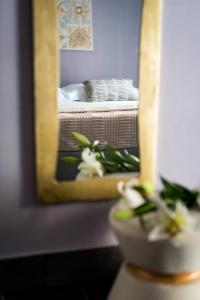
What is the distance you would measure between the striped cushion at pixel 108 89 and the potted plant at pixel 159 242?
0.75 feet

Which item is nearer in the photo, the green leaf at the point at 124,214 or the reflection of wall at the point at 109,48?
the green leaf at the point at 124,214

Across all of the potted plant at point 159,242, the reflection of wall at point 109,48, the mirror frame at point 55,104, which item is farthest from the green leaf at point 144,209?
the reflection of wall at point 109,48

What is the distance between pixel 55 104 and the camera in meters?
0.80

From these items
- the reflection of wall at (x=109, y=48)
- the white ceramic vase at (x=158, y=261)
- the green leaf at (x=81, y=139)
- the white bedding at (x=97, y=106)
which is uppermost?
the reflection of wall at (x=109, y=48)

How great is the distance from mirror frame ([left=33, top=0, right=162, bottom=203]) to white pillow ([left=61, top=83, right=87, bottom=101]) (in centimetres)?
3

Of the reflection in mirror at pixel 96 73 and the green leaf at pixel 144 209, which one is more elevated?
the reflection in mirror at pixel 96 73

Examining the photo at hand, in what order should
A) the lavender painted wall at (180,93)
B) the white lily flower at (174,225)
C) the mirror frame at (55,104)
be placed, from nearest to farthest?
the white lily flower at (174,225) < the mirror frame at (55,104) < the lavender painted wall at (180,93)

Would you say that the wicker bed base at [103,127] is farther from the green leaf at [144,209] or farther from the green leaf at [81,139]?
the green leaf at [144,209]

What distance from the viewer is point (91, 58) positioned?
2.69 feet

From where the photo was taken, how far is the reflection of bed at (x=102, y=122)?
83 centimetres

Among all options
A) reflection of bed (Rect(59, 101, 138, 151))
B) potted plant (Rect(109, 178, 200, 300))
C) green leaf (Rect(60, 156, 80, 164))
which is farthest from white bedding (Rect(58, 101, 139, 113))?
potted plant (Rect(109, 178, 200, 300))

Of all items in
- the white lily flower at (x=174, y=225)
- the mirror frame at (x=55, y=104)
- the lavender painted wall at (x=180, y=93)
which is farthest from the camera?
the lavender painted wall at (x=180, y=93)

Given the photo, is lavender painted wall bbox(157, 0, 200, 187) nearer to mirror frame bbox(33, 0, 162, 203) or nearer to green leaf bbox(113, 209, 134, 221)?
mirror frame bbox(33, 0, 162, 203)

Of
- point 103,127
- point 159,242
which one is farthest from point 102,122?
point 159,242
